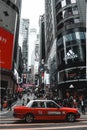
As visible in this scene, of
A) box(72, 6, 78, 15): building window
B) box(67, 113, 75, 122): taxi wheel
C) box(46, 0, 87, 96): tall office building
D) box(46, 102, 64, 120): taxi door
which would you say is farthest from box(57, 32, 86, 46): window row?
box(46, 102, 64, 120): taxi door

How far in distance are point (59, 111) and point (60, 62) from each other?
37433 millimetres

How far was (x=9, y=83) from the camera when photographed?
57.8 meters

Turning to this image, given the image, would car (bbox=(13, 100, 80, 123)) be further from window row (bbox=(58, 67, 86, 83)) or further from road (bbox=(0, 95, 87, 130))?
window row (bbox=(58, 67, 86, 83))

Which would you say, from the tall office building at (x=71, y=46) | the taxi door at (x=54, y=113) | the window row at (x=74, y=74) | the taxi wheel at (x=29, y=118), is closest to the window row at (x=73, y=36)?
the tall office building at (x=71, y=46)

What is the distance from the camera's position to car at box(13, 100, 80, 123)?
1616cm

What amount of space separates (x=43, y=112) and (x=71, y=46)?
3603 centimetres

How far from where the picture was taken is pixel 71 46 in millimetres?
51062

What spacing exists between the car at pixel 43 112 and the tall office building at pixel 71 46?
93.1ft

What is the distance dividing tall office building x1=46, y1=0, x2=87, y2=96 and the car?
2838cm

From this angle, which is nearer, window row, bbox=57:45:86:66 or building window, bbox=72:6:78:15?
window row, bbox=57:45:86:66

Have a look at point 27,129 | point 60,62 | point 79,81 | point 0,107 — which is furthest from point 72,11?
point 27,129

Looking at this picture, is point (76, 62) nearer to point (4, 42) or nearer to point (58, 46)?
point (58, 46)

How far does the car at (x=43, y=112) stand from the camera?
636 inches

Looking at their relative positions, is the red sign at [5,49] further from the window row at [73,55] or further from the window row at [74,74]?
the window row at [73,55]
